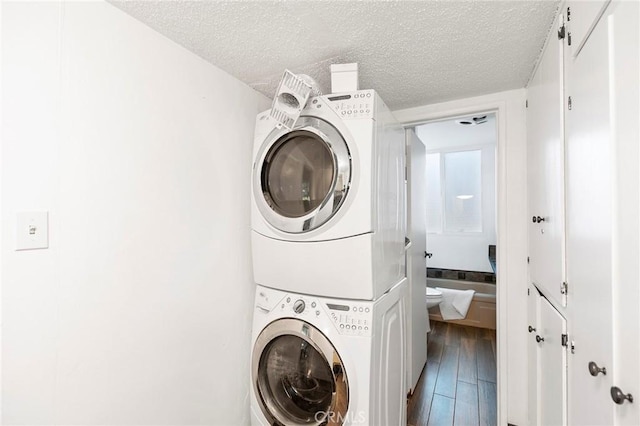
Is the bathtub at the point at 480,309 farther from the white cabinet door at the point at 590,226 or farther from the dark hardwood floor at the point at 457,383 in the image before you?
the white cabinet door at the point at 590,226

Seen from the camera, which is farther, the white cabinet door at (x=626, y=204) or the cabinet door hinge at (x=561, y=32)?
the cabinet door hinge at (x=561, y=32)

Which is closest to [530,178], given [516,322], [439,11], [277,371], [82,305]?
[516,322]

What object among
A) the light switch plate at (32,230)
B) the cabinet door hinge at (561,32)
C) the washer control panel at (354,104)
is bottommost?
the light switch plate at (32,230)

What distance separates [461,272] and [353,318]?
3.51 m

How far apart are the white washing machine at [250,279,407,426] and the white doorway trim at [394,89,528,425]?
75cm

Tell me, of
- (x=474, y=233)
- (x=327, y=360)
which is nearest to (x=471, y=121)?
(x=474, y=233)

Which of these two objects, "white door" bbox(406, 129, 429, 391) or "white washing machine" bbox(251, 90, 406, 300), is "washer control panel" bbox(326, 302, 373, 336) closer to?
"white washing machine" bbox(251, 90, 406, 300)

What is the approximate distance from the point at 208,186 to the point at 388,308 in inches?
44.2

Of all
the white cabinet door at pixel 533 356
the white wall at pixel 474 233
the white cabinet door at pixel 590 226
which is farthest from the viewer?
the white wall at pixel 474 233

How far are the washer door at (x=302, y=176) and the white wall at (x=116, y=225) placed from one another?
0.94ft

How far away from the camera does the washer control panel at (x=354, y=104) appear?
4.14ft

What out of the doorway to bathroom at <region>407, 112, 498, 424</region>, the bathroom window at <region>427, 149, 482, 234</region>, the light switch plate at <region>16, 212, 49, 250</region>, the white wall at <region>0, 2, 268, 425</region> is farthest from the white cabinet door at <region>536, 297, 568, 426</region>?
the bathroom window at <region>427, 149, 482, 234</region>

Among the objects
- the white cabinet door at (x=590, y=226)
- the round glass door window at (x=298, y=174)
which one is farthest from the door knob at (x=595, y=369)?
the round glass door window at (x=298, y=174)

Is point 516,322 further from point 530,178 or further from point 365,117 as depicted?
point 365,117
